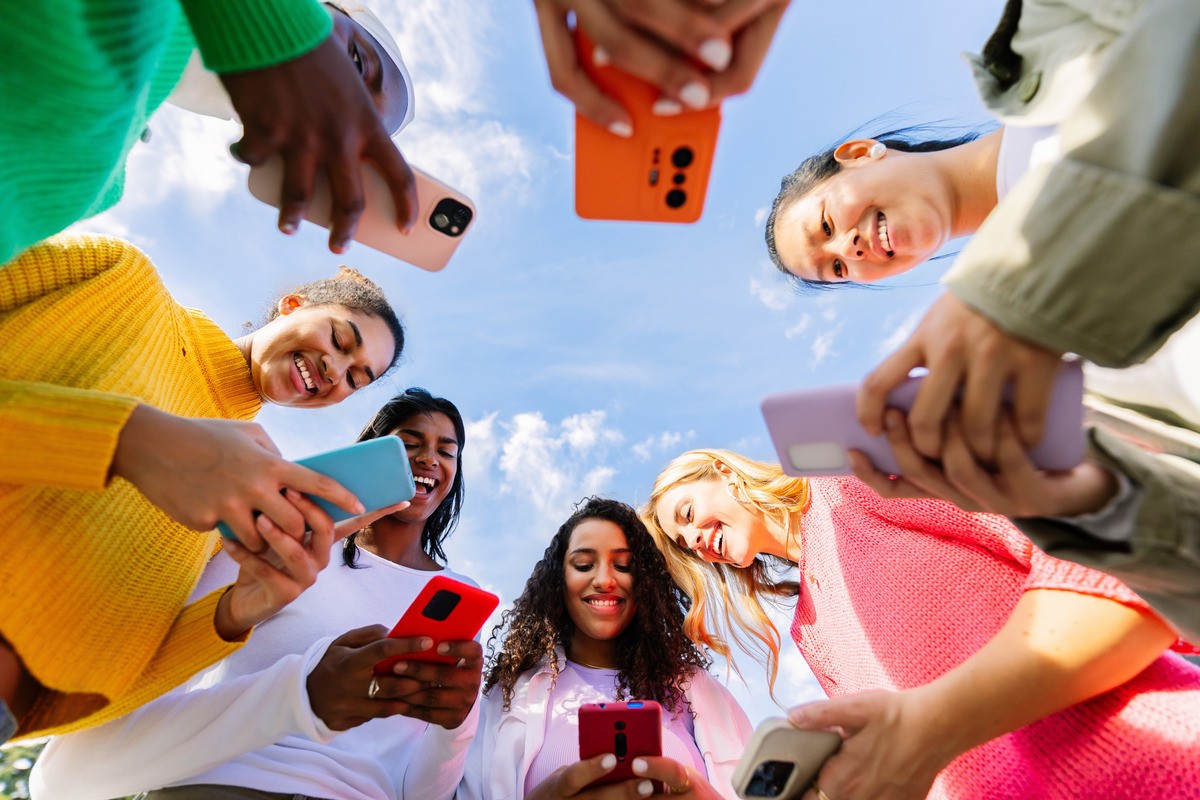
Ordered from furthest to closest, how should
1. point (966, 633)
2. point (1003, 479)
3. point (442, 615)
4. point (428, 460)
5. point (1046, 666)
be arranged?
point (428, 460)
point (442, 615)
point (966, 633)
point (1046, 666)
point (1003, 479)

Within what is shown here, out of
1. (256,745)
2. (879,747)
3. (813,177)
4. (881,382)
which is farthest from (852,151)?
(256,745)

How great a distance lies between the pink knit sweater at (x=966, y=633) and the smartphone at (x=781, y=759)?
563mm

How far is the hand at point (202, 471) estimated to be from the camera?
4.30 feet

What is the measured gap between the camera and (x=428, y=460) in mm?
3666

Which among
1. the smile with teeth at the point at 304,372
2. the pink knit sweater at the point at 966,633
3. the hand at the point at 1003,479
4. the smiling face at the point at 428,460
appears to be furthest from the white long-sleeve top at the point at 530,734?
the hand at the point at 1003,479

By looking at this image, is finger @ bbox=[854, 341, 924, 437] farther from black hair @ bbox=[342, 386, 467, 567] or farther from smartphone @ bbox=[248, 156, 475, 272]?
black hair @ bbox=[342, 386, 467, 567]

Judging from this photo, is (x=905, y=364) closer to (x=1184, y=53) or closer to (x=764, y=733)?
(x=1184, y=53)

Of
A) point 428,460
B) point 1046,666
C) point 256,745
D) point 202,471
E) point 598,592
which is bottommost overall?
point 598,592

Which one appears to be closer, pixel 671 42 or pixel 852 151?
pixel 671 42

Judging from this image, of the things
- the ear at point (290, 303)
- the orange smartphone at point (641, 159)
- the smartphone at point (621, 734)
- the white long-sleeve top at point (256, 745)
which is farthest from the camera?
the ear at point (290, 303)

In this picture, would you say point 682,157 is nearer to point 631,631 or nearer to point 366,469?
point 366,469

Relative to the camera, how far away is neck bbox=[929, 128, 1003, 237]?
7.89 feet

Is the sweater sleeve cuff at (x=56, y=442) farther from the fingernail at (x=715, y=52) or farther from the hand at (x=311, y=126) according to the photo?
the fingernail at (x=715, y=52)

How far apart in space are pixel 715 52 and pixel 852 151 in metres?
2.18
